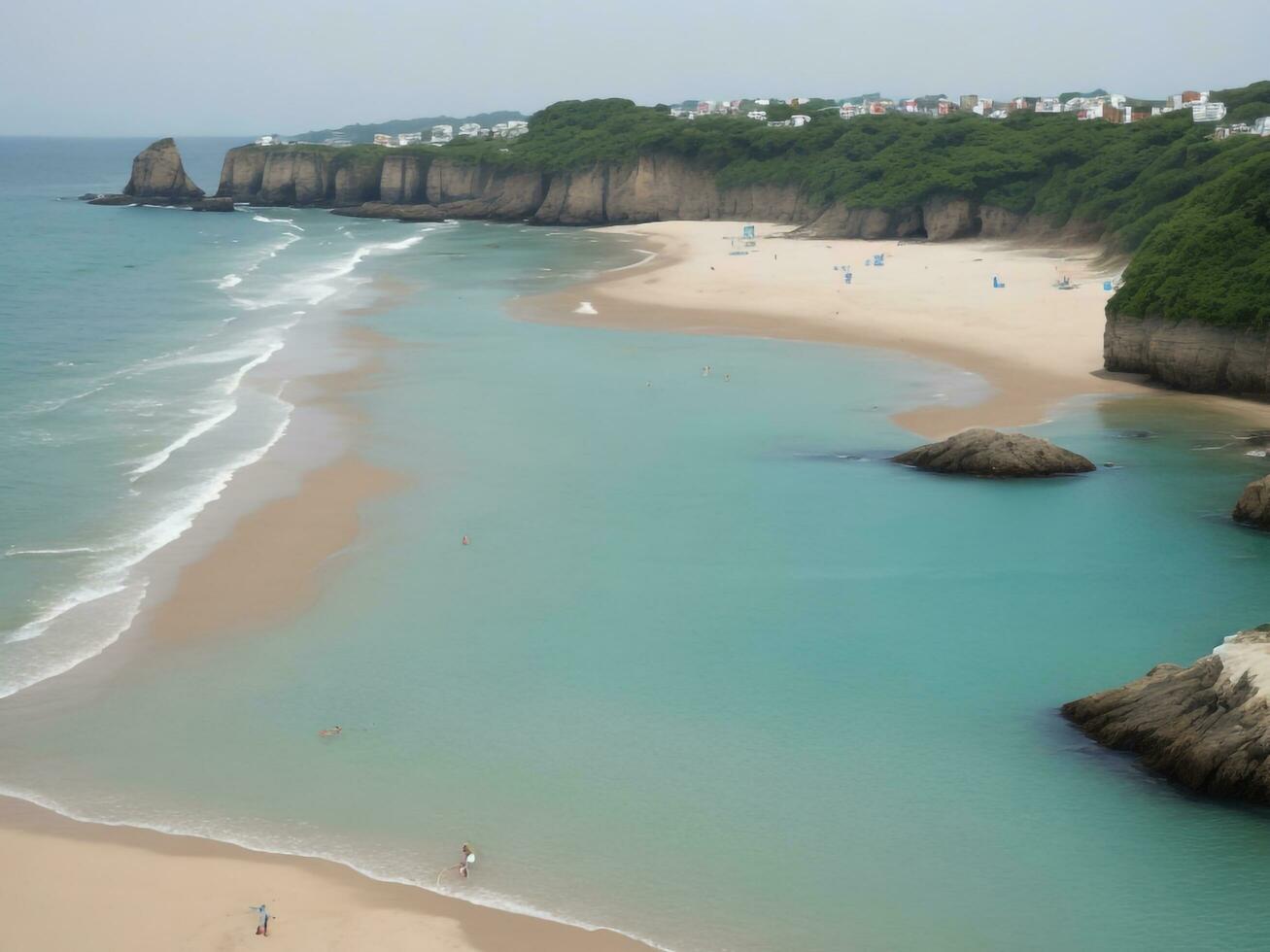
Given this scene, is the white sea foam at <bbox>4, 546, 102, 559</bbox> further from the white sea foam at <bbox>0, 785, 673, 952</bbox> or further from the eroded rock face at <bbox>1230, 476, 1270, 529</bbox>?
the eroded rock face at <bbox>1230, 476, 1270, 529</bbox>

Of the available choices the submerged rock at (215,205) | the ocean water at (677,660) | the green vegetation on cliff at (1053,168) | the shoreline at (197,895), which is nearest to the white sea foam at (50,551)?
the ocean water at (677,660)

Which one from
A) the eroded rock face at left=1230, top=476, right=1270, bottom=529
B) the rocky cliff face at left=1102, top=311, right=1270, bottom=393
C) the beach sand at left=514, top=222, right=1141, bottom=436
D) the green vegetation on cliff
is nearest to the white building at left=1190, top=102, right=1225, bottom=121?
the green vegetation on cliff

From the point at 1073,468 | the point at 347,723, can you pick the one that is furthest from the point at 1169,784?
the point at 1073,468

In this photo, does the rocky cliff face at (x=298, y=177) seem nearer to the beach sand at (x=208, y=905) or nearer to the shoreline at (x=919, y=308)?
the shoreline at (x=919, y=308)

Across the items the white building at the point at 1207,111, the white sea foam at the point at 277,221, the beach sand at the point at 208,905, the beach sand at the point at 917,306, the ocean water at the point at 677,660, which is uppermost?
the white building at the point at 1207,111

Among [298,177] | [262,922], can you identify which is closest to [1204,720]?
[262,922]

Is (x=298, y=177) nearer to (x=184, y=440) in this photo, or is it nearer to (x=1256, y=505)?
(x=184, y=440)
